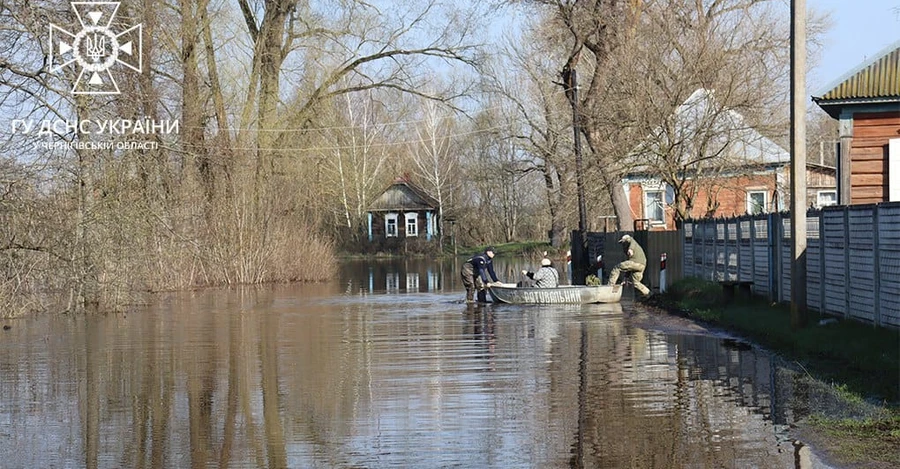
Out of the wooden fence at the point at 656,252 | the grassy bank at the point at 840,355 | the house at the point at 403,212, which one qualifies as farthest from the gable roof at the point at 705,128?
the house at the point at 403,212

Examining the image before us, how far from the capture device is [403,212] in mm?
104000

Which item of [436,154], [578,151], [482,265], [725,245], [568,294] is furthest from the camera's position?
[436,154]

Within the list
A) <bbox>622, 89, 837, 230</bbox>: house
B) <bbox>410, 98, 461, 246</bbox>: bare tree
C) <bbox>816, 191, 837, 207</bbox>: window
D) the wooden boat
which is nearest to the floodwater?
the wooden boat

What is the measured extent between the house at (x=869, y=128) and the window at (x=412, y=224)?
79483 millimetres

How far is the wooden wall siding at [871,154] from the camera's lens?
25.3 m

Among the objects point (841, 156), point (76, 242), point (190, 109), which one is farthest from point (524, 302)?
point (190, 109)

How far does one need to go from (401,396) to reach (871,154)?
14.8 metres

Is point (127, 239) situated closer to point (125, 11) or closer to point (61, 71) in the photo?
point (61, 71)

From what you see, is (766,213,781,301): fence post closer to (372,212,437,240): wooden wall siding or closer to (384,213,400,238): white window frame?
(372,212,437,240): wooden wall siding

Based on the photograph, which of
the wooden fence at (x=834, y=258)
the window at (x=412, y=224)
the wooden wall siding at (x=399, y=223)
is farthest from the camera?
the window at (x=412, y=224)

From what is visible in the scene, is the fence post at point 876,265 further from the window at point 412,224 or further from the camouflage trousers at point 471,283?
the window at point 412,224

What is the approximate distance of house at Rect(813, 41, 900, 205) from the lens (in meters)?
25.0

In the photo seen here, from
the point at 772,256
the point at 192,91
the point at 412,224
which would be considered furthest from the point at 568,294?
the point at 412,224

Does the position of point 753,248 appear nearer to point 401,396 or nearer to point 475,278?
point 475,278
